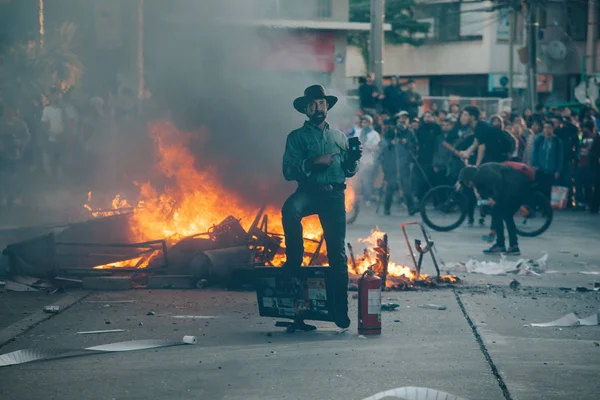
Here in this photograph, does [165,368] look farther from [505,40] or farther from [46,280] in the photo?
[505,40]

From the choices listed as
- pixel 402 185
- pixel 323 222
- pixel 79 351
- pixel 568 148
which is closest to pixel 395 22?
pixel 568 148

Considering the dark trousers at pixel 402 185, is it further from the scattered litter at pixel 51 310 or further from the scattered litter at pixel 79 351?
the scattered litter at pixel 79 351

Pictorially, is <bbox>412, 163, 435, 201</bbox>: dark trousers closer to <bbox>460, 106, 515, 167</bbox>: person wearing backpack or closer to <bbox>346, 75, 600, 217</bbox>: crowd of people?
<bbox>346, 75, 600, 217</bbox>: crowd of people

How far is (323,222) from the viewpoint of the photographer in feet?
25.5

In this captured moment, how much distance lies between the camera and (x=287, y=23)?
17.9 m

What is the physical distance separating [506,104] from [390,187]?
13.2 metres

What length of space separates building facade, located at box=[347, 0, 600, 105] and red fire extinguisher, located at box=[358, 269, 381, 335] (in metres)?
34.5

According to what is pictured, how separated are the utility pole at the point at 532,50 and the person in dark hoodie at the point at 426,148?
9865 millimetres

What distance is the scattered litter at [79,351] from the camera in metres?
6.55

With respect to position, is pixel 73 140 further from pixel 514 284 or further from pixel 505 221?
pixel 514 284

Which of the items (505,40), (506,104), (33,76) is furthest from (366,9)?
(33,76)

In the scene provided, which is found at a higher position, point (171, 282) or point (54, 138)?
point (54, 138)

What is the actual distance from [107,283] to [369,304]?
332 centimetres

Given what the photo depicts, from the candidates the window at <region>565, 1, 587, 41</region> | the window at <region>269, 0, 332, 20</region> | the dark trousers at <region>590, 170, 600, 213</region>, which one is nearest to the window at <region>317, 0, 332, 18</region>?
the window at <region>269, 0, 332, 20</region>
